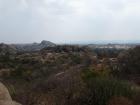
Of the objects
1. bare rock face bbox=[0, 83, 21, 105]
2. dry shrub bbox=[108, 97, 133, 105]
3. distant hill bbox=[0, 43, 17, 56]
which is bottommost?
distant hill bbox=[0, 43, 17, 56]

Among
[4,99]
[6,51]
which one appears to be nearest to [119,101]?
[4,99]

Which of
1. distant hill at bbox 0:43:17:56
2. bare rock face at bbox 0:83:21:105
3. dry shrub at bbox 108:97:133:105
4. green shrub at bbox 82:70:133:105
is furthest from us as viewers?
distant hill at bbox 0:43:17:56

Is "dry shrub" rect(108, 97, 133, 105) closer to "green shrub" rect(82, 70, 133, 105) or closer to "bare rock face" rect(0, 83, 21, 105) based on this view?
"green shrub" rect(82, 70, 133, 105)

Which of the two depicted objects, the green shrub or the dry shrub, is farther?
the green shrub

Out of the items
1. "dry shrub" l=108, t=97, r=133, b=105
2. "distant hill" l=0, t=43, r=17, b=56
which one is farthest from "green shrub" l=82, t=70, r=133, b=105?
"distant hill" l=0, t=43, r=17, b=56

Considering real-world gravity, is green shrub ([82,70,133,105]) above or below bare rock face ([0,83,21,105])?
below

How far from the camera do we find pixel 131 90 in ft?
53.0

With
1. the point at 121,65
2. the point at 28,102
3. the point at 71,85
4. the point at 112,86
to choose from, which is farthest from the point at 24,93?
the point at 121,65

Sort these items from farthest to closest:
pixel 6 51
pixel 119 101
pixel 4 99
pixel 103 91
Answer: pixel 6 51
pixel 103 91
pixel 119 101
pixel 4 99

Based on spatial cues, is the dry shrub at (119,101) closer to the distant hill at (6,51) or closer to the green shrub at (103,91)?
the green shrub at (103,91)

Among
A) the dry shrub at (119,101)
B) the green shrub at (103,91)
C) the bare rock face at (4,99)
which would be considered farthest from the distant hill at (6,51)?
the bare rock face at (4,99)

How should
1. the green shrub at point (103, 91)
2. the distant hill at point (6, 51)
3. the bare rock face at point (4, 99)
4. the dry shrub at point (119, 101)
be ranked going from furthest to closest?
the distant hill at point (6, 51) < the green shrub at point (103, 91) < the dry shrub at point (119, 101) < the bare rock face at point (4, 99)

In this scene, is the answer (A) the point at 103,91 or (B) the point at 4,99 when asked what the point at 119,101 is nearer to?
(A) the point at 103,91

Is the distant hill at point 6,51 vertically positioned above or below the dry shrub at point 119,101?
below
